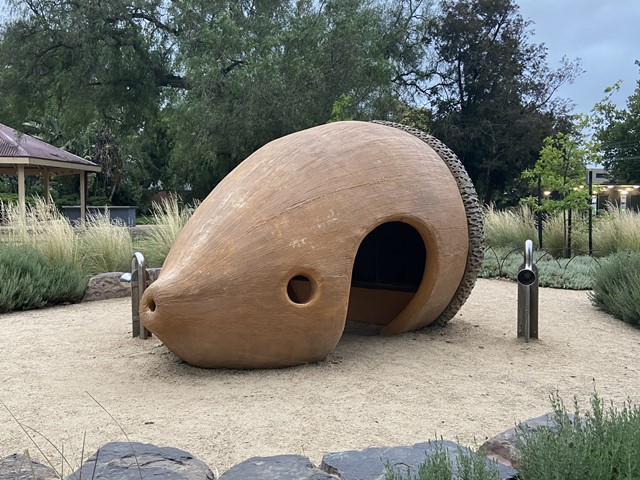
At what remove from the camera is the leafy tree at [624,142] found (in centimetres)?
3064

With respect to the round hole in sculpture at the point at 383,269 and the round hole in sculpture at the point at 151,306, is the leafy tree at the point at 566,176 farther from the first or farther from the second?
the round hole in sculpture at the point at 151,306

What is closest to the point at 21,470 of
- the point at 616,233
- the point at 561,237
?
the point at 616,233

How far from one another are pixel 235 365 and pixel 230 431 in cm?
92

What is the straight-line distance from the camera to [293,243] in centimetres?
385

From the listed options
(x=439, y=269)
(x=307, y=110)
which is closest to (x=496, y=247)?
(x=307, y=110)

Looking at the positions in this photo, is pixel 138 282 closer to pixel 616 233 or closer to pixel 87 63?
pixel 616 233

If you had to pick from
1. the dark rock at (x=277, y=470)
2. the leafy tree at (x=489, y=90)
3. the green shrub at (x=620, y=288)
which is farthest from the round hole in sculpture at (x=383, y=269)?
the leafy tree at (x=489, y=90)

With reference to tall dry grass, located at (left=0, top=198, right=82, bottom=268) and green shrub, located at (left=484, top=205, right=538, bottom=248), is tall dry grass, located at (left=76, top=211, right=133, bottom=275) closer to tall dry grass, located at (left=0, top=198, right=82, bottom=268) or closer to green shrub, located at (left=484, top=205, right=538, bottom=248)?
tall dry grass, located at (left=0, top=198, right=82, bottom=268)

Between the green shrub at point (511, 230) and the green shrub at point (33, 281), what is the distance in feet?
29.8

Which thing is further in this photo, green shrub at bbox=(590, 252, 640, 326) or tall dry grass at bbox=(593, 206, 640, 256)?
tall dry grass at bbox=(593, 206, 640, 256)

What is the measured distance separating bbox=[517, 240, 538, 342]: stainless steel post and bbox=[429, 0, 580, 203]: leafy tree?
2077 centimetres

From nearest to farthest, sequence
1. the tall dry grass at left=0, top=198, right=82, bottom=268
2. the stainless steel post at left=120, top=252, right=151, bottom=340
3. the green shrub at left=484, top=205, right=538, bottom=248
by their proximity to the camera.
Result: the stainless steel post at left=120, top=252, right=151, bottom=340
the tall dry grass at left=0, top=198, right=82, bottom=268
the green shrub at left=484, top=205, right=538, bottom=248

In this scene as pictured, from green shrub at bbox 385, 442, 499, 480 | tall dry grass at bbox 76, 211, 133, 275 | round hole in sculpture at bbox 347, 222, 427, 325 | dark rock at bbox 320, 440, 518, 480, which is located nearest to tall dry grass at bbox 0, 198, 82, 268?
tall dry grass at bbox 76, 211, 133, 275

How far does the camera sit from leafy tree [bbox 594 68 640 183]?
3064cm
